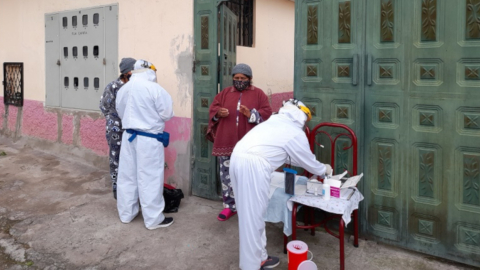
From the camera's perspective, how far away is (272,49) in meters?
8.89

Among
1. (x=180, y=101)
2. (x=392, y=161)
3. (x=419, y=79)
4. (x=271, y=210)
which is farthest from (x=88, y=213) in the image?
(x=419, y=79)

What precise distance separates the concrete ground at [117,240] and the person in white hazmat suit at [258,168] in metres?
0.40

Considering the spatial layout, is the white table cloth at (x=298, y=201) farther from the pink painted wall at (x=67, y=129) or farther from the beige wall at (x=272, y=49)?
the pink painted wall at (x=67, y=129)

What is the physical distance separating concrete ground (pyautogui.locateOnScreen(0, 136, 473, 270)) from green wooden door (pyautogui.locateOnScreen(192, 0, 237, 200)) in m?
0.29

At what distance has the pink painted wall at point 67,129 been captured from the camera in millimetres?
7461

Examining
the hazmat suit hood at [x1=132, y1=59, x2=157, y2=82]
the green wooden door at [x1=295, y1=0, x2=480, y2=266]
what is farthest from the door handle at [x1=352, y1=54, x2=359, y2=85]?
the hazmat suit hood at [x1=132, y1=59, x2=157, y2=82]

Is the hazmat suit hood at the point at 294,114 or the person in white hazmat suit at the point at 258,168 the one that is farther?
the hazmat suit hood at the point at 294,114

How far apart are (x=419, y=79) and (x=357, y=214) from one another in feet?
4.51

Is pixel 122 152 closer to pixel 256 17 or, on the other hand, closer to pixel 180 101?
pixel 180 101

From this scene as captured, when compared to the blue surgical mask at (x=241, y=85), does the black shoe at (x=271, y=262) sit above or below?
below

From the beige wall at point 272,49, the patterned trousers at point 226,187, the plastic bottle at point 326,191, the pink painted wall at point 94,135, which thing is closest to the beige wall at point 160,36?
the patterned trousers at point 226,187

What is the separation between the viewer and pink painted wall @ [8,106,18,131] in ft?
28.8

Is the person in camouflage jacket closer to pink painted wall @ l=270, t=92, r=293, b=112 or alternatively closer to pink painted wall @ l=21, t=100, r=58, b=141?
pink painted wall @ l=21, t=100, r=58, b=141

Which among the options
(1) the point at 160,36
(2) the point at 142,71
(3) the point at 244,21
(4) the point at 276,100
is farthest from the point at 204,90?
(4) the point at 276,100
